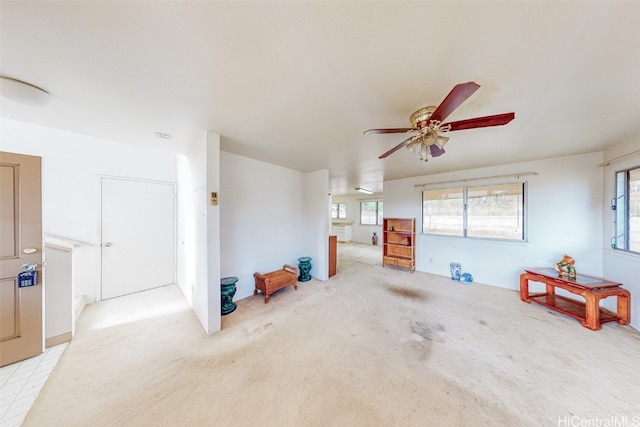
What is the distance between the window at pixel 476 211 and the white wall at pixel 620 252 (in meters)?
0.89

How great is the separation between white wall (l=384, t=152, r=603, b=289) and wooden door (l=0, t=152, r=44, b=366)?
244 inches

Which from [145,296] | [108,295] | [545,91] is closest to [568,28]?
[545,91]

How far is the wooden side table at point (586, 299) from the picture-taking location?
2367 millimetres

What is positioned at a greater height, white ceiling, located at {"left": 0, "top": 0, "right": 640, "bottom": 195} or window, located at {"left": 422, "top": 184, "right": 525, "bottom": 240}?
white ceiling, located at {"left": 0, "top": 0, "right": 640, "bottom": 195}

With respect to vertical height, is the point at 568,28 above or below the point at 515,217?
above

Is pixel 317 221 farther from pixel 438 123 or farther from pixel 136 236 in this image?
pixel 136 236

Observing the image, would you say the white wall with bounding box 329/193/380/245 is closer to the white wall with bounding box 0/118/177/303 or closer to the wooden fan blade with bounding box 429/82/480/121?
the wooden fan blade with bounding box 429/82/480/121

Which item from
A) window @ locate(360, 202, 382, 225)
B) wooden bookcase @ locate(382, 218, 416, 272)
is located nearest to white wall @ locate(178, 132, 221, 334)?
wooden bookcase @ locate(382, 218, 416, 272)

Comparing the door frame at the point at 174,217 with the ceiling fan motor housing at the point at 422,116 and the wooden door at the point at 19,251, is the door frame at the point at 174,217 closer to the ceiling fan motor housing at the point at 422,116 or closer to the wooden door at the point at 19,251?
the wooden door at the point at 19,251

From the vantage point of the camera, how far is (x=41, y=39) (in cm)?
108

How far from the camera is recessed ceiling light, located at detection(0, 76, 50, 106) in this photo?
140cm

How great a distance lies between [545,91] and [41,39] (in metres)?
3.37

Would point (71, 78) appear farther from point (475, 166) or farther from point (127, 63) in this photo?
point (475, 166)

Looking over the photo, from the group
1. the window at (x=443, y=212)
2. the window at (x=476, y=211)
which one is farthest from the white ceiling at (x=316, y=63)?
the window at (x=443, y=212)
